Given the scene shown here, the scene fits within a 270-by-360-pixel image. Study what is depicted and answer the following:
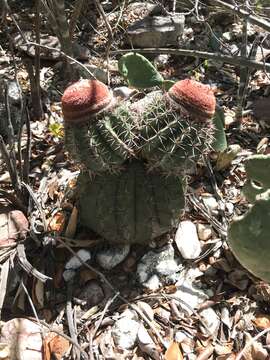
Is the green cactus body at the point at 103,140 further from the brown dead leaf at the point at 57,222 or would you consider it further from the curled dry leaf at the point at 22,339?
the curled dry leaf at the point at 22,339

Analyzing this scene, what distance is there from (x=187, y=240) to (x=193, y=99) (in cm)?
57

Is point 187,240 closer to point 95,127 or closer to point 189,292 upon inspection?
point 189,292

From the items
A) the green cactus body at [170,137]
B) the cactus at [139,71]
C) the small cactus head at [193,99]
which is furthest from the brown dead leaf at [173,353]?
the cactus at [139,71]

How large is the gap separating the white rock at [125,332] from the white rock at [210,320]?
0.71 feet

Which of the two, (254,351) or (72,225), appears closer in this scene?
(254,351)

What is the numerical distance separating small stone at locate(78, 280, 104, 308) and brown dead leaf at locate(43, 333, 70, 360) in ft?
0.50

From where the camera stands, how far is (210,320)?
5.84 ft

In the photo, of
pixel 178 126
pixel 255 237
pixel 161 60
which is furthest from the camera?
pixel 161 60

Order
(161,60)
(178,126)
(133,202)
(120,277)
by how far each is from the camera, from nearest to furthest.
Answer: (178,126)
(133,202)
(120,277)
(161,60)

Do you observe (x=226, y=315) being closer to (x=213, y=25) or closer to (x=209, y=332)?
(x=209, y=332)

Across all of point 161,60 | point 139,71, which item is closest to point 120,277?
point 139,71

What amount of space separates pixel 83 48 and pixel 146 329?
1.53m

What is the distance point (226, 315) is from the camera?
1.80 metres

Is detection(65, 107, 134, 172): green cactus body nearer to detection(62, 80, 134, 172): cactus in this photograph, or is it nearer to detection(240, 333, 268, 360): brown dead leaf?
detection(62, 80, 134, 172): cactus
